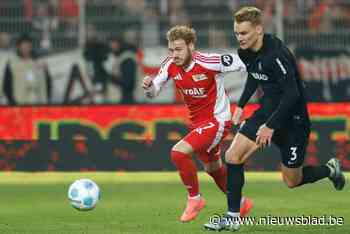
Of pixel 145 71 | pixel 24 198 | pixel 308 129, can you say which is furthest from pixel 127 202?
pixel 145 71

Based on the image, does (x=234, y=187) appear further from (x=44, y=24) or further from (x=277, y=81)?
(x=44, y=24)

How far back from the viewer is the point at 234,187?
8711 millimetres

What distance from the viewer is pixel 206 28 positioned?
18.5 meters

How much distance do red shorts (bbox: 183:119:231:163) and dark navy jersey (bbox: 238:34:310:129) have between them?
2.86 feet

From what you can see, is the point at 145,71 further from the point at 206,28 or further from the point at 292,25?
the point at 292,25

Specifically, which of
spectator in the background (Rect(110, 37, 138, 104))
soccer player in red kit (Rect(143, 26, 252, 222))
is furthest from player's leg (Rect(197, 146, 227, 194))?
spectator in the background (Rect(110, 37, 138, 104))

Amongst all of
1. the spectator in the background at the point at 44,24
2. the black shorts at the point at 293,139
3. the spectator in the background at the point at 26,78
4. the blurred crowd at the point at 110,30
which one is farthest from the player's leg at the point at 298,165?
the spectator in the background at the point at 44,24

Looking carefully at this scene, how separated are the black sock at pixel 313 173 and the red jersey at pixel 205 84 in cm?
94

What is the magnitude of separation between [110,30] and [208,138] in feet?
30.0

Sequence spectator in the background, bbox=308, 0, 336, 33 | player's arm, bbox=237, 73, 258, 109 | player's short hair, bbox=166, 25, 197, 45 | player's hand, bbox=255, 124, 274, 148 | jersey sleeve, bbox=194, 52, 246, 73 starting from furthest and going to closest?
spectator in the background, bbox=308, 0, 336, 33 < jersey sleeve, bbox=194, 52, 246, 73 < player's short hair, bbox=166, 25, 197, 45 < player's arm, bbox=237, 73, 258, 109 < player's hand, bbox=255, 124, 274, 148

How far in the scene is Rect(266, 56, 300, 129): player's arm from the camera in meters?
8.50

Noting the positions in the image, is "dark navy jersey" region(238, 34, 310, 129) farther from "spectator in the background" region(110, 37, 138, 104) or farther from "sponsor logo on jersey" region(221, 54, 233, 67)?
"spectator in the background" region(110, 37, 138, 104)

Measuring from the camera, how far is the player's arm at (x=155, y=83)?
31.6 ft

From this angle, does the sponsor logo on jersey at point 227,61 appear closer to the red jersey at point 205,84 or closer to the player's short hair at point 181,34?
the red jersey at point 205,84
